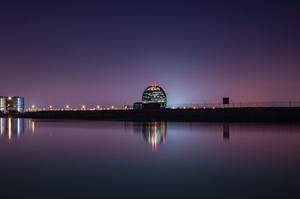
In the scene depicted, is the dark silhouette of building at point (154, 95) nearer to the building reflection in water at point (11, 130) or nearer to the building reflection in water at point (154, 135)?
the building reflection in water at point (11, 130)

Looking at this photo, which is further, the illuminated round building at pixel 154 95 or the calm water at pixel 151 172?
the illuminated round building at pixel 154 95

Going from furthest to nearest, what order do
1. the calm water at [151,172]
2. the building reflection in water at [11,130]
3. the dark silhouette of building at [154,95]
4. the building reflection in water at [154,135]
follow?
the dark silhouette of building at [154,95] → the building reflection in water at [11,130] → the building reflection in water at [154,135] → the calm water at [151,172]

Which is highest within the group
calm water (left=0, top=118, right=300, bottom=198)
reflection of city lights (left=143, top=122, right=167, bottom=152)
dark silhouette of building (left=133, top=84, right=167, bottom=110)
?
dark silhouette of building (left=133, top=84, right=167, bottom=110)

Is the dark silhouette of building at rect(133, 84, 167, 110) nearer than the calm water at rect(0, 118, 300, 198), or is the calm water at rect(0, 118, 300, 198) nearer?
the calm water at rect(0, 118, 300, 198)

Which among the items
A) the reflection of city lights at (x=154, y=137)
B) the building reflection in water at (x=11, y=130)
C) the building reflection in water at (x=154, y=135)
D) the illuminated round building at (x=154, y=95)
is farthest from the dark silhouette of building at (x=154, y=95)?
the reflection of city lights at (x=154, y=137)

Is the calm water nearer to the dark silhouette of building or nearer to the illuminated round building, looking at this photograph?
the dark silhouette of building

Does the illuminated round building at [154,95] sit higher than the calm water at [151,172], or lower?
higher

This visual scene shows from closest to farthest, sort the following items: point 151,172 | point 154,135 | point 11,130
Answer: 1. point 151,172
2. point 154,135
3. point 11,130

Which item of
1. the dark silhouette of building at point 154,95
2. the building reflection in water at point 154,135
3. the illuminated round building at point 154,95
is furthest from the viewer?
the illuminated round building at point 154,95

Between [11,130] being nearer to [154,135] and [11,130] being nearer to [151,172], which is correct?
[154,135]

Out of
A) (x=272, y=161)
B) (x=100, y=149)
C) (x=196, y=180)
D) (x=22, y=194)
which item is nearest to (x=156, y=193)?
(x=196, y=180)

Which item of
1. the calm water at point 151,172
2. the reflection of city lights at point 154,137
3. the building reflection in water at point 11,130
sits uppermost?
the building reflection in water at point 11,130


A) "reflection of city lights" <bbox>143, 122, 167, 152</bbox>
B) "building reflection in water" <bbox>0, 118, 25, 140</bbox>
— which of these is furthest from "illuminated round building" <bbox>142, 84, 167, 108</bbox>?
"reflection of city lights" <bbox>143, 122, 167, 152</bbox>

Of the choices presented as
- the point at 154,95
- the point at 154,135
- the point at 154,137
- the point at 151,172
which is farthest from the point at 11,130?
the point at 154,95
